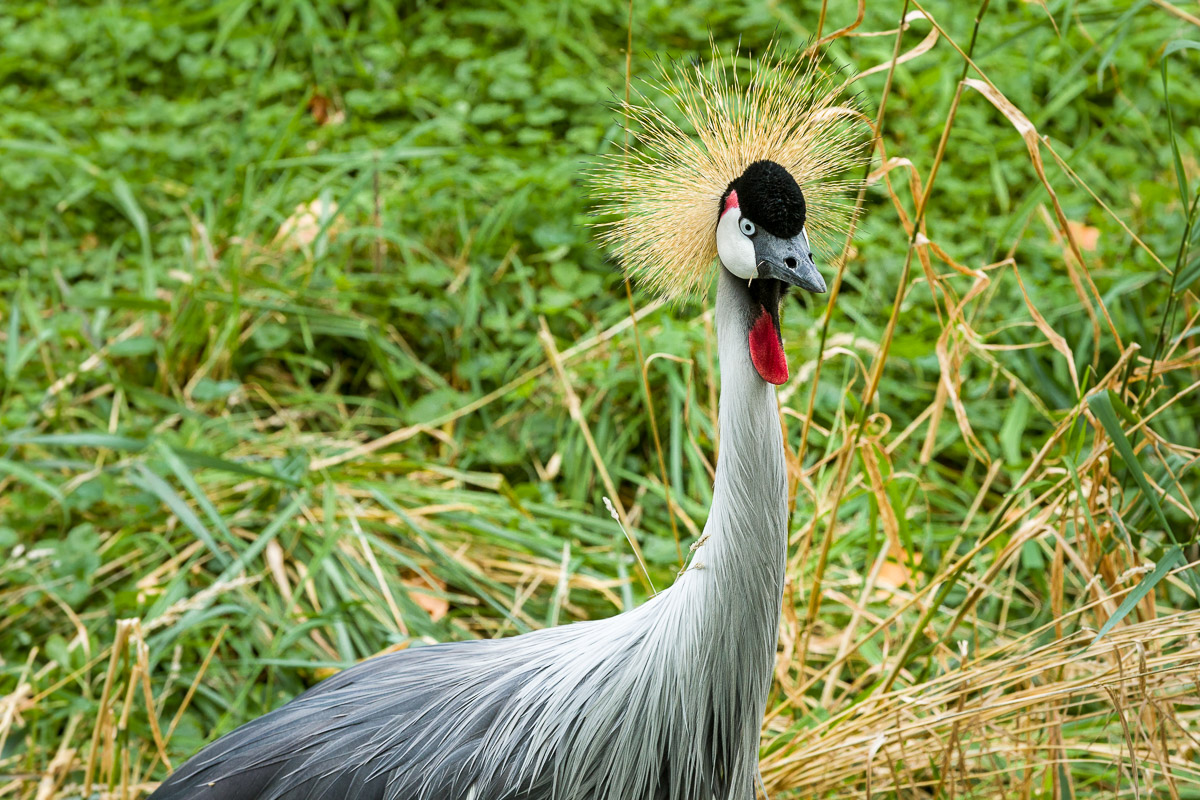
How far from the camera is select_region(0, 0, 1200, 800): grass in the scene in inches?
65.1

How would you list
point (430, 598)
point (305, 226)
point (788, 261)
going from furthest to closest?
1. point (305, 226)
2. point (430, 598)
3. point (788, 261)

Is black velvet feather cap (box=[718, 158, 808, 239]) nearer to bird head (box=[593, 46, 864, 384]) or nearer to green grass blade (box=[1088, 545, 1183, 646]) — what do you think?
bird head (box=[593, 46, 864, 384])

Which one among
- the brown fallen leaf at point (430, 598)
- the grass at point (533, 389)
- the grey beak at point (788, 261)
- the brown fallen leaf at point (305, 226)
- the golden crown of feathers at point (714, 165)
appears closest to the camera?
the grey beak at point (788, 261)

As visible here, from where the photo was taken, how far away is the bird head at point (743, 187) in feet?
3.96

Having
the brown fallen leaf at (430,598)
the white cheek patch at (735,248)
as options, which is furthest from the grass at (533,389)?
the white cheek patch at (735,248)

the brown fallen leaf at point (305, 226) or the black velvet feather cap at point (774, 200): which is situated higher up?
the brown fallen leaf at point (305, 226)

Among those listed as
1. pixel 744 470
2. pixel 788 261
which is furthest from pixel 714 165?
pixel 744 470

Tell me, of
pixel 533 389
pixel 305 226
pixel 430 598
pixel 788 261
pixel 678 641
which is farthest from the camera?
pixel 305 226

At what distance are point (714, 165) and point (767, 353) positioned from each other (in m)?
0.26

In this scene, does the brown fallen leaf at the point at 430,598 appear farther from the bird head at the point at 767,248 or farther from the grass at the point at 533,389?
the bird head at the point at 767,248

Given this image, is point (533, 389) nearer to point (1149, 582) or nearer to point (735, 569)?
point (735, 569)

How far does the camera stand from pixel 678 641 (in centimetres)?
131

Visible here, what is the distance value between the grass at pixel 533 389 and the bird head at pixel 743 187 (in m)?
0.11

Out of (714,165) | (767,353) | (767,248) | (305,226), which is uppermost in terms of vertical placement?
(305,226)
